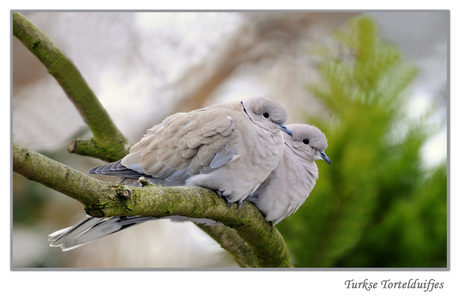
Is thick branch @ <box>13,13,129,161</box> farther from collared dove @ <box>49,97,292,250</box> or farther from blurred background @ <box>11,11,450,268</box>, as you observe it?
collared dove @ <box>49,97,292,250</box>

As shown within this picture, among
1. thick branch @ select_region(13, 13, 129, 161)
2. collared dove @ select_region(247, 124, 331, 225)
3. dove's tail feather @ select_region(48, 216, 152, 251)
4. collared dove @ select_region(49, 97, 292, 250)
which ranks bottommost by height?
collared dove @ select_region(247, 124, 331, 225)

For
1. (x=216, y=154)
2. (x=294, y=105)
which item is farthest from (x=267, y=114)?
(x=294, y=105)

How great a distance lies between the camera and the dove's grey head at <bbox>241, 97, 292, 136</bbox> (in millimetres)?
2312

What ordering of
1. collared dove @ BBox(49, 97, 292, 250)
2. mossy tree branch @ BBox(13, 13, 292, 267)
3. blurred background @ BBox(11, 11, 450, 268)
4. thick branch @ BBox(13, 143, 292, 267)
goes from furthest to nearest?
blurred background @ BBox(11, 11, 450, 268), mossy tree branch @ BBox(13, 13, 292, 267), collared dove @ BBox(49, 97, 292, 250), thick branch @ BBox(13, 143, 292, 267)

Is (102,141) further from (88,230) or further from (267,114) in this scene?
(267,114)

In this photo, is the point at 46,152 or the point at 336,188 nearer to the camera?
the point at 336,188

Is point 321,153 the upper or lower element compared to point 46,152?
lower

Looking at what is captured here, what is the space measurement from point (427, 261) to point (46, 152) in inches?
83.5

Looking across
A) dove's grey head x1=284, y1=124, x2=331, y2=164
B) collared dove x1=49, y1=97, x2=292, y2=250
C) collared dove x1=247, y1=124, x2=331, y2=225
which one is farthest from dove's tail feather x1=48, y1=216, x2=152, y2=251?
dove's grey head x1=284, y1=124, x2=331, y2=164

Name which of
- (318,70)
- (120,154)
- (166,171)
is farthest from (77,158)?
(318,70)

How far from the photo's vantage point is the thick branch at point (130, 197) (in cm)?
149

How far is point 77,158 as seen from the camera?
3.36m

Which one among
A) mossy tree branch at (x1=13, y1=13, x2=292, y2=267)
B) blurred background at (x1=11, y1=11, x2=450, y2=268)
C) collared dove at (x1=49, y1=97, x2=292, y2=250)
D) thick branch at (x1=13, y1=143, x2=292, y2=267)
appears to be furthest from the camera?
blurred background at (x1=11, y1=11, x2=450, y2=268)

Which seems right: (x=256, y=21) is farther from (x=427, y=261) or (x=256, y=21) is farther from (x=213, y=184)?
(x=427, y=261)
